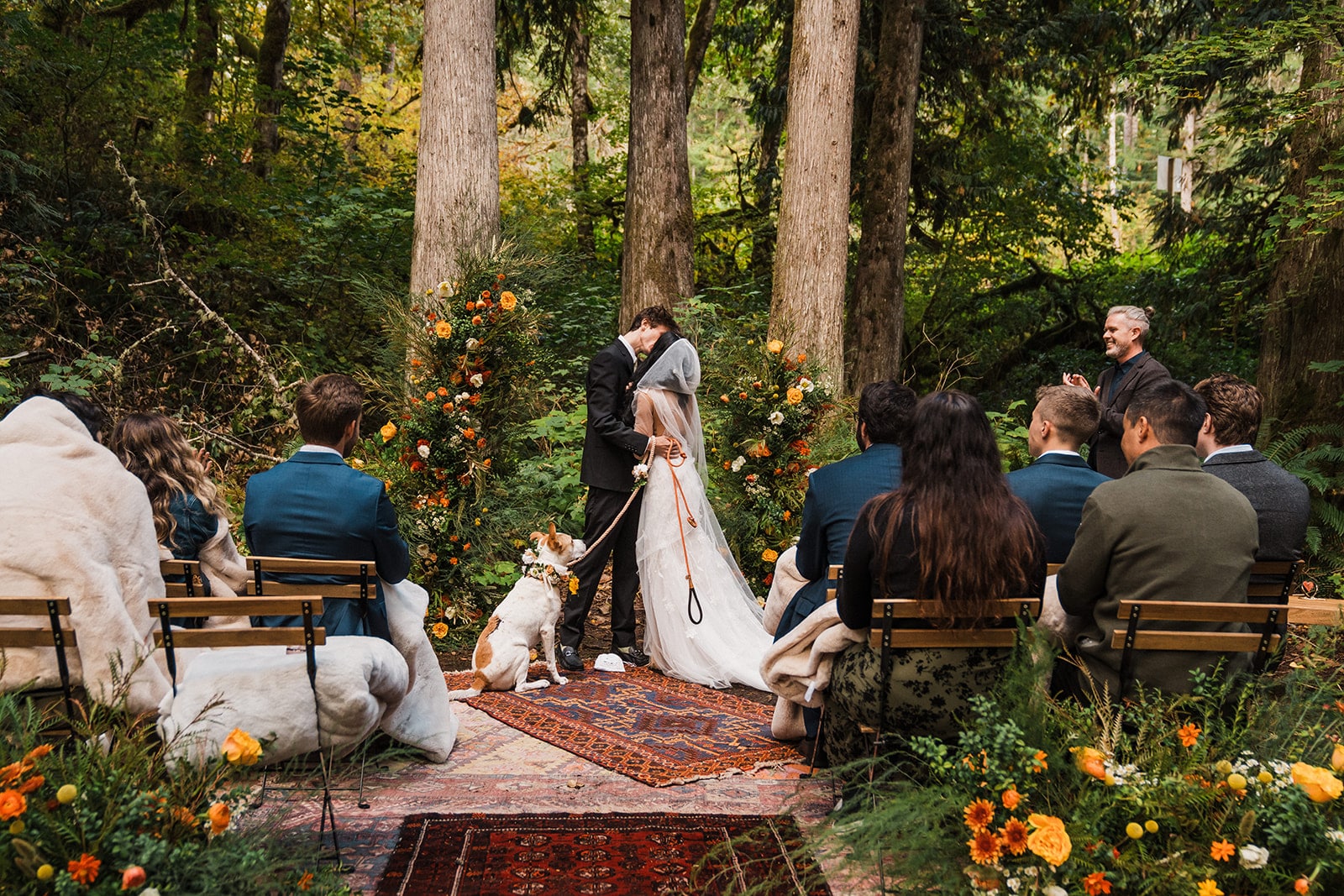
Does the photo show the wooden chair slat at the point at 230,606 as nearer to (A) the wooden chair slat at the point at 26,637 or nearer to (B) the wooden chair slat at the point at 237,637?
(B) the wooden chair slat at the point at 237,637

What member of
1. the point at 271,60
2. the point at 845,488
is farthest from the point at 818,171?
the point at 271,60

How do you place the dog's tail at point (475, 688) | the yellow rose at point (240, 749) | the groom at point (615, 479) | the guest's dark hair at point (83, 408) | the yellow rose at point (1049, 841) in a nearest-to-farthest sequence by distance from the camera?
the yellow rose at point (1049, 841), the yellow rose at point (240, 749), the guest's dark hair at point (83, 408), the dog's tail at point (475, 688), the groom at point (615, 479)

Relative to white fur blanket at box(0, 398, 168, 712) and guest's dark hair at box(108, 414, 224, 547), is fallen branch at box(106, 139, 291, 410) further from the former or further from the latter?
white fur blanket at box(0, 398, 168, 712)

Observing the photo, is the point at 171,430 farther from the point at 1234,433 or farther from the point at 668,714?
the point at 1234,433

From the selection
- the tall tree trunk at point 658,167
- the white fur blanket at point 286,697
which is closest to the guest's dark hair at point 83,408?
the white fur blanket at point 286,697

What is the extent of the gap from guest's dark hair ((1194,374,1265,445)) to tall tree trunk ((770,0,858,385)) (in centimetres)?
431

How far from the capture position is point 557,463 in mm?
8570

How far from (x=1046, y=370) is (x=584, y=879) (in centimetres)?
1447

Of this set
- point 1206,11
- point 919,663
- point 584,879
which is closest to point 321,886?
point 584,879

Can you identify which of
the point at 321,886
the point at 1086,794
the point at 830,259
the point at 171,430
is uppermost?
the point at 830,259

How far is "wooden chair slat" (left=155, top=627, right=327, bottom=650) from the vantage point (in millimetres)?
3352

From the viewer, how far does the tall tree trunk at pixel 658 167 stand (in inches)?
414

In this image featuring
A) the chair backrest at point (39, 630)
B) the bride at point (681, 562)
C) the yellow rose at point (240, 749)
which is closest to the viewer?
the yellow rose at point (240, 749)

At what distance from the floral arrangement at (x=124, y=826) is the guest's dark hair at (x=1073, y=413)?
10.8ft
